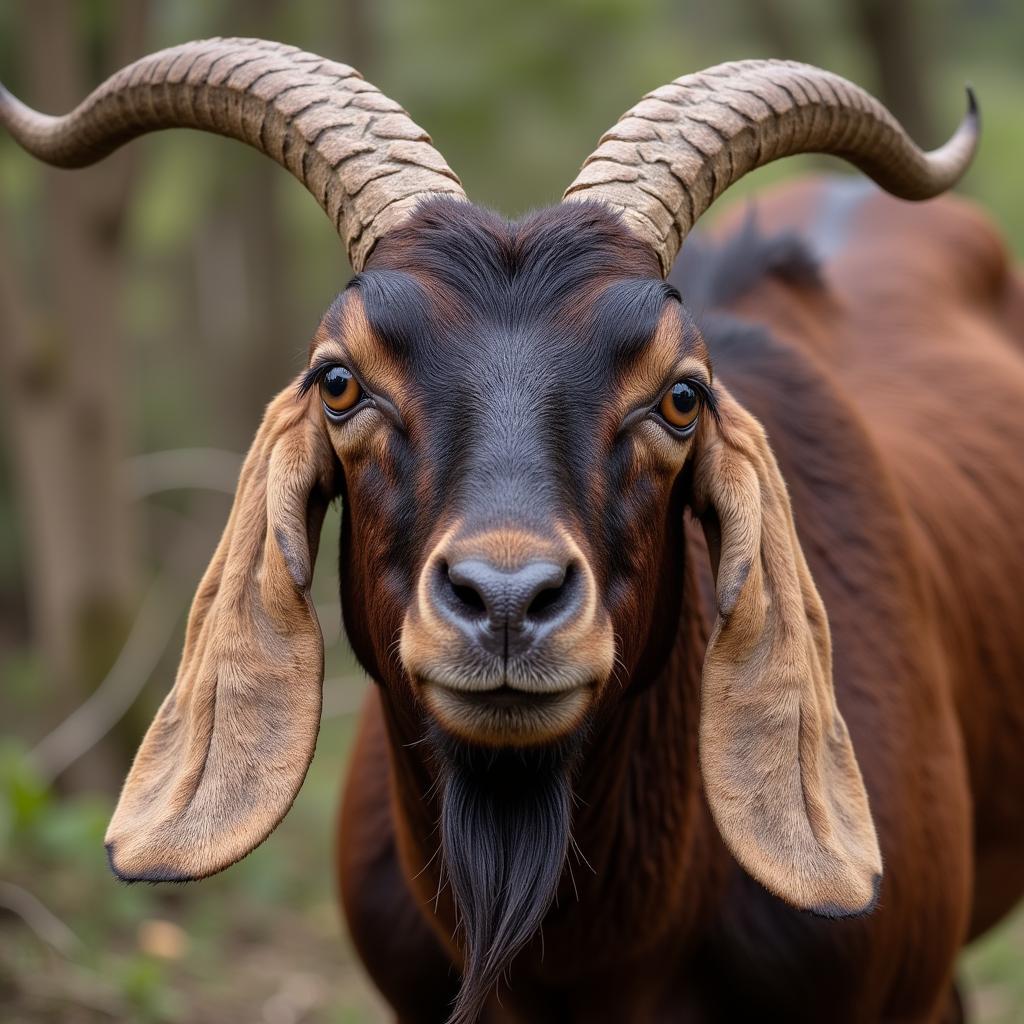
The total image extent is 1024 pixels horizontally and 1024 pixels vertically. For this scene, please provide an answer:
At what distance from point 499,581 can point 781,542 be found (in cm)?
95

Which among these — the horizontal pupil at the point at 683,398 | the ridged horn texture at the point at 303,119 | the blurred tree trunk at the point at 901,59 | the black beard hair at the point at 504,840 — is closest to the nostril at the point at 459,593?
the black beard hair at the point at 504,840

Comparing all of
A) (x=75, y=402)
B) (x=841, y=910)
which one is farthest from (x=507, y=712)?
(x=75, y=402)

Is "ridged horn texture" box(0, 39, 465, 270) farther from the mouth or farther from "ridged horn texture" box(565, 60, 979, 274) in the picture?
the mouth

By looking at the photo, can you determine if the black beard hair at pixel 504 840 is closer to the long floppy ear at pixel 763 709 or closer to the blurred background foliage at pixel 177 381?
the long floppy ear at pixel 763 709

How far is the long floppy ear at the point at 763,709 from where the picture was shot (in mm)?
3277

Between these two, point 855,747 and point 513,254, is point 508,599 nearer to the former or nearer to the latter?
point 513,254

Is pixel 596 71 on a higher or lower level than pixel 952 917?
higher

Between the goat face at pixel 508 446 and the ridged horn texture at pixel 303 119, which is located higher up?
the ridged horn texture at pixel 303 119

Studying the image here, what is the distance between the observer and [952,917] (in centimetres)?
425

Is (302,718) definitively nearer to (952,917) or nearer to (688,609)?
(688,609)

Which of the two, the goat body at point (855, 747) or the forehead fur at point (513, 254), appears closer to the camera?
the forehead fur at point (513, 254)

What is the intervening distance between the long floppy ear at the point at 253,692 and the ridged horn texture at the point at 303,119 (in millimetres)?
484

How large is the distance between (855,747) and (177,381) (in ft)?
48.5

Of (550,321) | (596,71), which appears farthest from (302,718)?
(596,71)
